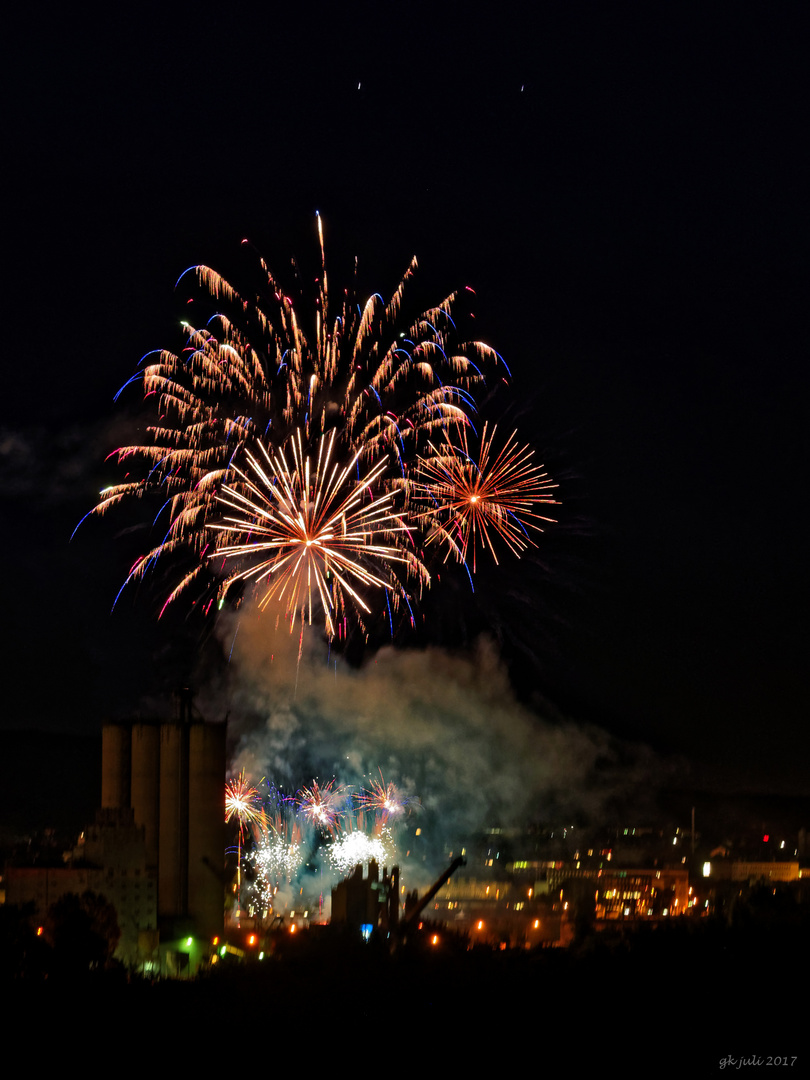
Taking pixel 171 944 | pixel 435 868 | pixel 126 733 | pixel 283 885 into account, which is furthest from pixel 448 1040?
pixel 435 868

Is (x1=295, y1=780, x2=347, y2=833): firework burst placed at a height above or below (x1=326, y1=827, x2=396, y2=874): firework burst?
above

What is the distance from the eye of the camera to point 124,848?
56.9 meters

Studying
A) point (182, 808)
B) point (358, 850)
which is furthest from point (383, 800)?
point (182, 808)

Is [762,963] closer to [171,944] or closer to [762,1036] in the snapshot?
[762,1036]

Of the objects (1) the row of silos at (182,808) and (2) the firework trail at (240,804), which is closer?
(1) the row of silos at (182,808)

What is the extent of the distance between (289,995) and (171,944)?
13.4 meters

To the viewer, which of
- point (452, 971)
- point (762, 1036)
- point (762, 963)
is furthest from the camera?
point (452, 971)

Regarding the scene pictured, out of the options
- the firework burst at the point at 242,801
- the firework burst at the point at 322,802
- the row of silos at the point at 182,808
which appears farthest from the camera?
→ the firework burst at the point at 322,802

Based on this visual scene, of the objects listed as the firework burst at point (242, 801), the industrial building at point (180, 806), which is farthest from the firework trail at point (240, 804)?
the industrial building at point (180, 806)

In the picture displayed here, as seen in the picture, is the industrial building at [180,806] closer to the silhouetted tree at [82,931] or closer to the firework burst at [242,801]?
the silhouetted tree at [82,931]

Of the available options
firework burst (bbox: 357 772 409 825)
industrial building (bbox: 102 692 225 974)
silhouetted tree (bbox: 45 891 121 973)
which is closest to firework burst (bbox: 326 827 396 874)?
firework burst (bbox: 357 772 409 825)

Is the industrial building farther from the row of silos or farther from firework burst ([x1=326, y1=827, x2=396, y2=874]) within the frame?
firework burst ([x1=326, y1=827, x2=396, y2=874])

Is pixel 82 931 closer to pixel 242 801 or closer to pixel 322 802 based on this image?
pixel 242 801

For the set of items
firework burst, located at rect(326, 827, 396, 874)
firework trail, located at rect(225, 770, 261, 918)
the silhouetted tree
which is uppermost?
firework trail, located at rect(225, 770, 261, 918)
